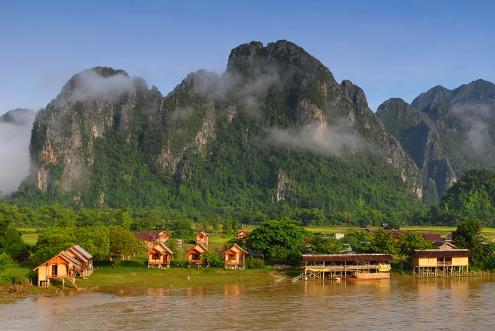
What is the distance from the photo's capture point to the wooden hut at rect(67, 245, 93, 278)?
46.2m

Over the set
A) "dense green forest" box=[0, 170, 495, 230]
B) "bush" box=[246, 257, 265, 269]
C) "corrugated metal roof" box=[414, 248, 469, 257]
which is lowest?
"bush" box=[246, 257, 265, 269]

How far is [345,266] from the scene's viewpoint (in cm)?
5144

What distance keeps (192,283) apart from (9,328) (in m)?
17.2

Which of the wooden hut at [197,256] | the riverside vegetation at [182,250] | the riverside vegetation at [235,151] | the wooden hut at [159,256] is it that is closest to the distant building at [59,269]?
the riverside vegetation at [182,250]

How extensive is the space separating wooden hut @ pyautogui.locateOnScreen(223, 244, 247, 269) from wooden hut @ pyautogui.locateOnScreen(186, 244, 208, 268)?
193 cm

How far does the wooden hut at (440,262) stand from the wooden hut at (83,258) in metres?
27.7

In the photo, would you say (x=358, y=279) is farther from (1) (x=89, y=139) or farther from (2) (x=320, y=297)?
(1) (x=89, y=139)

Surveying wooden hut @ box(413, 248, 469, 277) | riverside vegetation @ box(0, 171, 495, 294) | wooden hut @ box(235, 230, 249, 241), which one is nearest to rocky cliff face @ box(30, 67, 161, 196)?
wooden hut @ box(235, 230, 249, 241)

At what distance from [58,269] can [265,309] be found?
16.3m

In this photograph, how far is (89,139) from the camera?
5733 inches

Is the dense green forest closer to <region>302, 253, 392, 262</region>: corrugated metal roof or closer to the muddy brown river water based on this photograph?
<region>302, 253, 392, 262</region>: corrugated metal roof

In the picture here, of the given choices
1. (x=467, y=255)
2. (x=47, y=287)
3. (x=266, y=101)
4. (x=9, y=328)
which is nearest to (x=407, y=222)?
(x=266, y=101)

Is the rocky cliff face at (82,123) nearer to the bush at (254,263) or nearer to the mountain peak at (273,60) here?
the mountain peak at (273,60)

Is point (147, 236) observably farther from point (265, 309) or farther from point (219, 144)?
point (219, 144)
